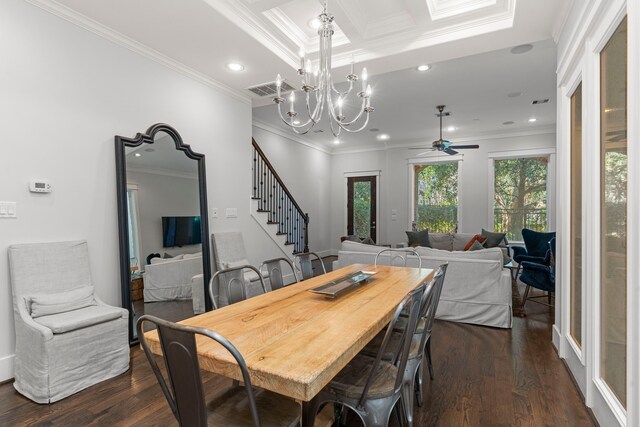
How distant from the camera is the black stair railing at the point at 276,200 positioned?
5764 mm

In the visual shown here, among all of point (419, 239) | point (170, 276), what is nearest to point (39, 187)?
point (170, 276)

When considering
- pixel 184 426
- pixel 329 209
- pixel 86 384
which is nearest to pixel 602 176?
pixel 184 426

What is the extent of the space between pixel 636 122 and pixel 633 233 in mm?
476

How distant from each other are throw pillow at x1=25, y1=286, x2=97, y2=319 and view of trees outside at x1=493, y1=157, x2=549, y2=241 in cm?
749

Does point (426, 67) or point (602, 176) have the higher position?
point (426, 67)

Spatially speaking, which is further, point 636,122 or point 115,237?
point 115,237

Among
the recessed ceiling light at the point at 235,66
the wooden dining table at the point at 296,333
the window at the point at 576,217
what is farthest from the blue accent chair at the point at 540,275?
the recessed ceiling light at the point at 235,66

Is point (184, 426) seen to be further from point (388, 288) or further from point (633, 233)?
point (633, 233)

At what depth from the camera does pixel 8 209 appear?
2.46m

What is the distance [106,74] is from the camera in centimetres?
307

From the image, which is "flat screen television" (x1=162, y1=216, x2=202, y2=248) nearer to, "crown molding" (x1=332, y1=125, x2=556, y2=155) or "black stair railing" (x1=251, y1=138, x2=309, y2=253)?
"black stair railing" (x1=251, y1=138, x2=309, y2=253)

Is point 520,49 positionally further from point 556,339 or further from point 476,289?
point 556,339

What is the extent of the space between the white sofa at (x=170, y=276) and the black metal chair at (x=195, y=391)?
7.80 feet

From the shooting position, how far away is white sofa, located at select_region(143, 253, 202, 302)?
3.41m
